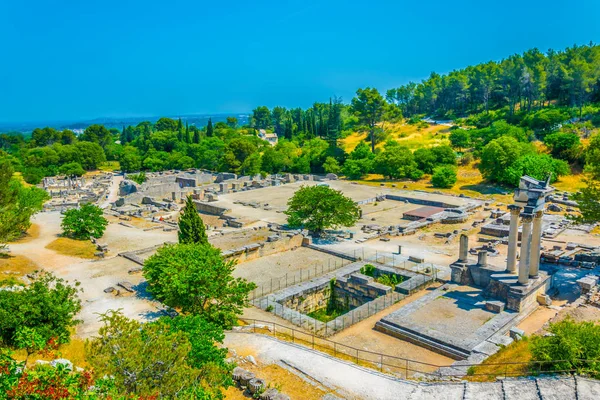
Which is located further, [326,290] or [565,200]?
[565,200]

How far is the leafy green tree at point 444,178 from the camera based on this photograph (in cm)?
5650

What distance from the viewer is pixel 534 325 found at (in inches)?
788

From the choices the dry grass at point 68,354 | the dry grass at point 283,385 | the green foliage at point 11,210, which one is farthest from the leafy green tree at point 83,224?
the dry grass at point 283,385

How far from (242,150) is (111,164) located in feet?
121

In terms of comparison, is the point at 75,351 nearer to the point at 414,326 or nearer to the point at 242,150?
the point at 414,326

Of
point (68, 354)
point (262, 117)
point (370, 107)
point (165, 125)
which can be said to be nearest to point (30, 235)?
point (68, 354)

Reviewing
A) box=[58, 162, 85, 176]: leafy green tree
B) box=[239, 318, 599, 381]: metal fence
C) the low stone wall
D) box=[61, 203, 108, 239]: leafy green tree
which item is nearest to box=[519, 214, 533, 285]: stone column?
box=[239, 318, 599, 381]: metal fence

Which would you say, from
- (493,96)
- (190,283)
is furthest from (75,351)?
(493,96)

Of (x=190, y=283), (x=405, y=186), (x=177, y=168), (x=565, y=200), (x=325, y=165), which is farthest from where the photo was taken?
(x=177, y=168)

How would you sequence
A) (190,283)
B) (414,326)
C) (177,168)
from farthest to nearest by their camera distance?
(177,168), (414,326), (190,283)

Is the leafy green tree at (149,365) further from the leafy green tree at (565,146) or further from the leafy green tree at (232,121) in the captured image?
the leafy green tree at (232,121)

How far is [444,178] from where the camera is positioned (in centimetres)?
5638

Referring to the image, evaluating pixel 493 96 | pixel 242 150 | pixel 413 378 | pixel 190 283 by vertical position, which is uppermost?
pixel 493 96

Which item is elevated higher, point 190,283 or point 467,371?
point 190,283
